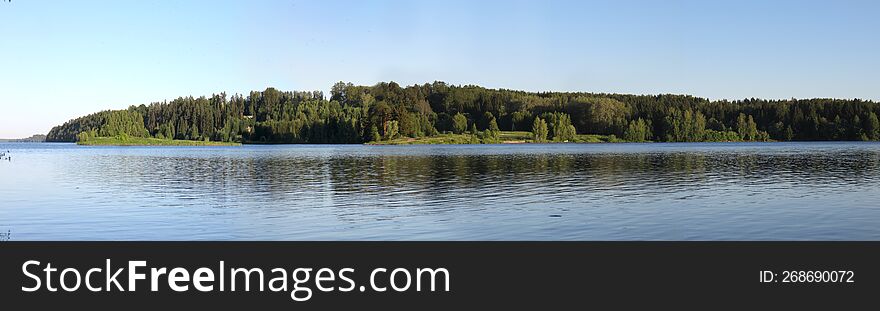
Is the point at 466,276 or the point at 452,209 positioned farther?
the point at 452,209

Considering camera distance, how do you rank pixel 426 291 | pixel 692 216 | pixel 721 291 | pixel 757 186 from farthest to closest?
pixel 757 186 → pixel 692 216 → pixel 721 291 → pixel 426 291

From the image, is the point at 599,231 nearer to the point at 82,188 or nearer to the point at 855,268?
the point at 855,268

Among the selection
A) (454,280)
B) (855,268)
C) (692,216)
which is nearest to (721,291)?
(855,268)

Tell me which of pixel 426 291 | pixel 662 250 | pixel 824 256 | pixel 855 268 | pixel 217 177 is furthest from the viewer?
pixel 217 177

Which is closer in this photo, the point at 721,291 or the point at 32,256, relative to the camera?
the point at 721,291

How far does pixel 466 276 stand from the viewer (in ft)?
55.9

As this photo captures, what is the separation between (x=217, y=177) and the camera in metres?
57.4

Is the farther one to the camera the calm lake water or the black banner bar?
Result: the calm lake water

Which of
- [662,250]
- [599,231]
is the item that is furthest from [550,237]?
[662,250]

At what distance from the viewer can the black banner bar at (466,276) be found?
15.2 metres

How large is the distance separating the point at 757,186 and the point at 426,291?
34.2 m

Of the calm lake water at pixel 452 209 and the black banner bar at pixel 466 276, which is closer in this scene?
the black banner bar at pixel 466 276

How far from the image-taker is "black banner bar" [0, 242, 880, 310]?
15.2 m

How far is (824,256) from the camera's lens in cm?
1892
